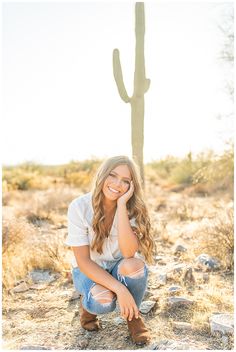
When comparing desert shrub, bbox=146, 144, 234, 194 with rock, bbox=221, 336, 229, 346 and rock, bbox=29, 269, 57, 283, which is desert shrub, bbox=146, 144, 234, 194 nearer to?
rock, bbox=29, 269, 57, 283

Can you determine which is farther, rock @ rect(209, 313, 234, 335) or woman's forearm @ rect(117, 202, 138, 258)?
rock @ rect(209, 313, 234, 335)

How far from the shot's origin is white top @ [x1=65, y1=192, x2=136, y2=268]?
133 inches

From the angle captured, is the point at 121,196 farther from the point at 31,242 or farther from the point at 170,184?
the point at 170,184

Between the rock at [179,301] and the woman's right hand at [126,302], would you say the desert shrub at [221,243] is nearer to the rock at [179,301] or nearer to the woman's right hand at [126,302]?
the rock at [179,301]

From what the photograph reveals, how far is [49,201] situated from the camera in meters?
9.62

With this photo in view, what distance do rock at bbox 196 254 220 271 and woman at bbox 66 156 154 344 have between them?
1662mm

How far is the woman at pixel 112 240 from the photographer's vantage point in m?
3.31

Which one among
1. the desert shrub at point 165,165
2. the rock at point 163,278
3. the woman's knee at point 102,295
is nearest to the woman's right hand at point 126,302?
the woman's knee at point 102,295

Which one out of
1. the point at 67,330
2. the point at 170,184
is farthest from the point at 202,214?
the point at 170,184

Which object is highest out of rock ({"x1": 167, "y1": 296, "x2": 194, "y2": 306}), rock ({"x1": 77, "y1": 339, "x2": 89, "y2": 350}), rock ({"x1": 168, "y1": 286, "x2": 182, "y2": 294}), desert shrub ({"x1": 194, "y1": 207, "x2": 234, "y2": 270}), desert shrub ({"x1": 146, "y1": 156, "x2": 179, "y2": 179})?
desert shrub ({"x1": 146, "y1": 156, "x2": 179, "y2": 179})

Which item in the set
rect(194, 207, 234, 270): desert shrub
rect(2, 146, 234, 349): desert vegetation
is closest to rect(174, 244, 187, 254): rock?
rect(2, 146, 234, 349): desert vegetation

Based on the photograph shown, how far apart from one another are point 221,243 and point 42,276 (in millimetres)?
1848

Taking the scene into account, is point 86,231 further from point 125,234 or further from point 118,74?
point 118,74

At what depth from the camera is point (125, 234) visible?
3.35m
